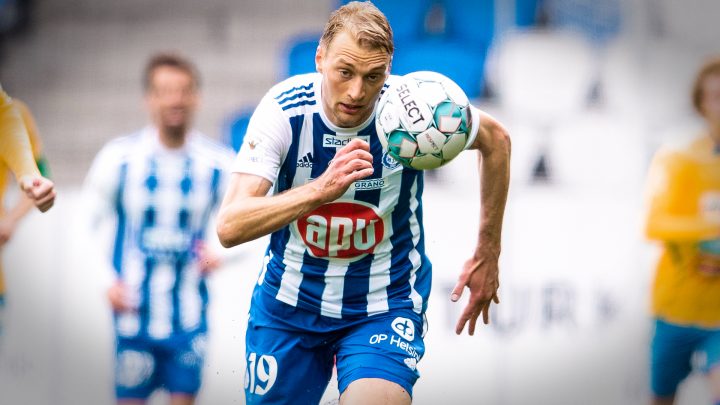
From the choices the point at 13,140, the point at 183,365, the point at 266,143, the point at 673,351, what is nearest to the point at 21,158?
the point at 13,140

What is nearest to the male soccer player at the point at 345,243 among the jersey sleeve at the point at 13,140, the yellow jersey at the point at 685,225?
the jersey sleeve at the point at 13,140

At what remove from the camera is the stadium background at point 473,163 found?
28.1ft

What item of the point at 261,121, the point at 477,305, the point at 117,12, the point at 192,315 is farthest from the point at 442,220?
the point at 261,121

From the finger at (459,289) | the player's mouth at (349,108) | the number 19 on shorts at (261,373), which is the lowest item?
the number 19 on shorts at (261,373)

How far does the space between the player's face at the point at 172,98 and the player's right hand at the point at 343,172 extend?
3080mm

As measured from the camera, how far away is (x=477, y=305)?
177 inches

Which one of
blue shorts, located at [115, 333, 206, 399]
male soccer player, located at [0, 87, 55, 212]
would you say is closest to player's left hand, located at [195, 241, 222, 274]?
blue shorts, located at [115, 333, 206, 399]

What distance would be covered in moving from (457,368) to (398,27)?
9.94 ft

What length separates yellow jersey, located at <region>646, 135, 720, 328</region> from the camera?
6.44m

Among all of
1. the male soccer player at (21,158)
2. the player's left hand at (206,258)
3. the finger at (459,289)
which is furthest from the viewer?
the player's left hand at (206,258)

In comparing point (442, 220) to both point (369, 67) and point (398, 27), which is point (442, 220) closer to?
point (398, 27)

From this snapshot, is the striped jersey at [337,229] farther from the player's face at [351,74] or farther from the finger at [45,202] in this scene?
the finger at [45,202]

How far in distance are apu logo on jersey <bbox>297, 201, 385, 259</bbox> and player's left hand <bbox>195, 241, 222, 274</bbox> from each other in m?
2.26

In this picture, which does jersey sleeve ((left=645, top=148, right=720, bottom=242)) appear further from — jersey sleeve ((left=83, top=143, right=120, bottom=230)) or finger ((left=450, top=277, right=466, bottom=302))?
jersey sleeve ((left=83, top=143, right=120, bottom=230))
